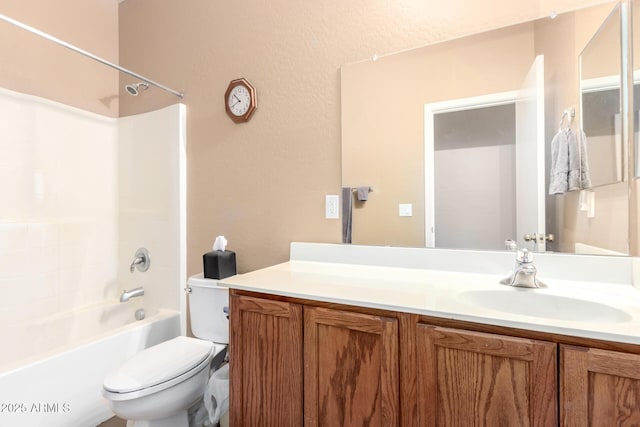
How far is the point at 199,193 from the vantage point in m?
2.09

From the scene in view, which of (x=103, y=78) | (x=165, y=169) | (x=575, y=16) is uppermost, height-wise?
(x=103, y=78)

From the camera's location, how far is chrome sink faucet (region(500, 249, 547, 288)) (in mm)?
1120

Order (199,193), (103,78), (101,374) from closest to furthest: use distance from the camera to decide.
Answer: (101,374), (199,193), (103,78)

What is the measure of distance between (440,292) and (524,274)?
318 mm

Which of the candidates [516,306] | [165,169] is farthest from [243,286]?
[165,169]

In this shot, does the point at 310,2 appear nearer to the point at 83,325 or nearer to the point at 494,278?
the point at 494,278

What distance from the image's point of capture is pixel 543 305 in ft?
3.51

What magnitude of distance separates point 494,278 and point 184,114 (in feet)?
6.63

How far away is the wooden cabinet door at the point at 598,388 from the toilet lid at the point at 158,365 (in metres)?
1.33

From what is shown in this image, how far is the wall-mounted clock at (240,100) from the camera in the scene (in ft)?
6.12

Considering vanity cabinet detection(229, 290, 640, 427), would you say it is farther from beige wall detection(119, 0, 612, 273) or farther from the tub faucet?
the tub faucet

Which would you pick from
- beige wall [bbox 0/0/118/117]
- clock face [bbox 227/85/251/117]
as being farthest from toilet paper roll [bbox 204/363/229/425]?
beige wall [bbox 0/0/118/117]

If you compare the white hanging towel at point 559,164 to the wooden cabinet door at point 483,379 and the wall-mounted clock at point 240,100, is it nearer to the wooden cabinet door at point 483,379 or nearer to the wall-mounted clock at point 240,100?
the wooden cabinet door at point 483,379

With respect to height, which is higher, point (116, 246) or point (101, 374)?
point (116, 246)
